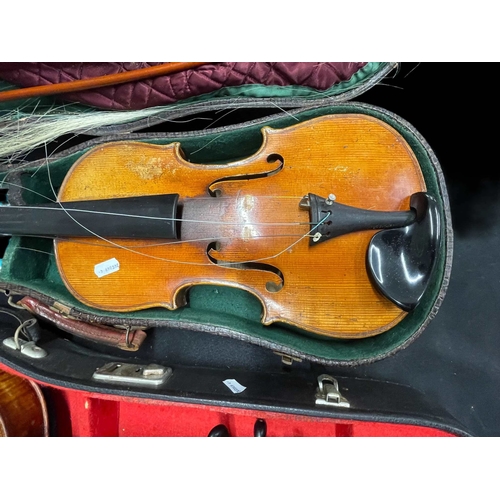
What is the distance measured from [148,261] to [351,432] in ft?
3.50

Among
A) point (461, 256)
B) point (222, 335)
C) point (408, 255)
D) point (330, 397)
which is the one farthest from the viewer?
point (461, 256)

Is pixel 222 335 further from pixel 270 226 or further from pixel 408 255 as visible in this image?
pixel 408 255

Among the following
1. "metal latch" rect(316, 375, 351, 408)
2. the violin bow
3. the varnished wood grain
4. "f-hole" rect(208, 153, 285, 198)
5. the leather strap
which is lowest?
the varnished wood grain

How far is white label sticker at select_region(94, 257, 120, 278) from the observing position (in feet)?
5.30

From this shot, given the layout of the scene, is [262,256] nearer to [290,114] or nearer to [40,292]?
[290,114]

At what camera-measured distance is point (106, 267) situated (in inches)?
63.9

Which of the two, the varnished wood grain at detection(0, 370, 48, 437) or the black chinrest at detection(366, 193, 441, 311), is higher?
the black chinrest at detection(366, 193, 441, 311)

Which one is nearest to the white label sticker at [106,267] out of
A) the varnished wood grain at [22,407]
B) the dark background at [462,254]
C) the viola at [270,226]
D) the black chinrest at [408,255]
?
the viola at [270,226]

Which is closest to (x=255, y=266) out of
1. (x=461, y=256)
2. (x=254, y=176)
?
(x=254, y=176)

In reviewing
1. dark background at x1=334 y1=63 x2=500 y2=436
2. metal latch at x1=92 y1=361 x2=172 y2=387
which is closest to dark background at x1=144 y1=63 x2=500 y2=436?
dark background at x1=334 y1=63 x2=500 y2=436

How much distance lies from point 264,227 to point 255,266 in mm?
161

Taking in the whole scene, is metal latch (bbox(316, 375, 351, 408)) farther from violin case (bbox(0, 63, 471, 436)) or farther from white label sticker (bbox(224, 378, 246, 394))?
white label sticker (bbox(224, 378, 246, 394))

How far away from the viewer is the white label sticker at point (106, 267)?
1614 mm

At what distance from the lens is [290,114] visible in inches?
60.7
